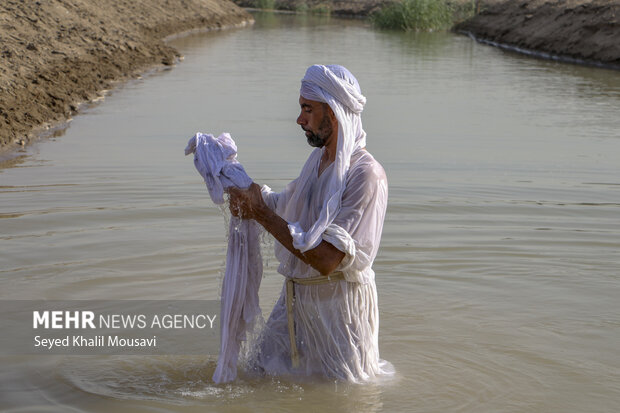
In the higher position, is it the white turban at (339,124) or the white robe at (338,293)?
the white turban at (339,124)

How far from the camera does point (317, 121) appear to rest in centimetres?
341

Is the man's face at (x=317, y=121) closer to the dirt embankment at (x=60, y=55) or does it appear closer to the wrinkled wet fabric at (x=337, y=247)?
the wrinkled wet fabric at (x=337, y=247)

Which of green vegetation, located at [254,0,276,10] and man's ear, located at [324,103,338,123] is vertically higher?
green vegetation, located at [254,0,276,10]

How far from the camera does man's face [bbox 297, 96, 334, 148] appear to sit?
134 inches

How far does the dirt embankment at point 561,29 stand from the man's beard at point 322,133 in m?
17.2

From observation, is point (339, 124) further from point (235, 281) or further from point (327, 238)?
point (235, 281)

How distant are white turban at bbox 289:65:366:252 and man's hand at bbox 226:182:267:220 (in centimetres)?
17

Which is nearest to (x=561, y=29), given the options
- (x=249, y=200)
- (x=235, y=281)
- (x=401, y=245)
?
(x=401, y=245)

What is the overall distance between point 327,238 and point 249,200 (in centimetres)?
36

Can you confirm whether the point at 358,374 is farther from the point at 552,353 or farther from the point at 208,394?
the point at 552,353

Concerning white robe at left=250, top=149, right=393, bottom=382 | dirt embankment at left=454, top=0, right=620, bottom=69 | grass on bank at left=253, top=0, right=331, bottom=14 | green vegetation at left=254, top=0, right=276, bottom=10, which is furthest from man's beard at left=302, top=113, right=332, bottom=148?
green vegetation at left=254, top=0, right=276, bottom=10

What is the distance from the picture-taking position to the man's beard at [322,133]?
3410 millimetres

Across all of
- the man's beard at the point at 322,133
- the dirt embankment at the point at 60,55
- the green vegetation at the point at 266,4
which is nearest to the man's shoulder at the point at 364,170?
the man's beard at the point at 322,133

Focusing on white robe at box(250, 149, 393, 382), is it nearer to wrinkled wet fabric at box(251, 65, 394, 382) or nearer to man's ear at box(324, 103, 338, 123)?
wrinkled wet fabric at box(251, 65, 394, 382)
